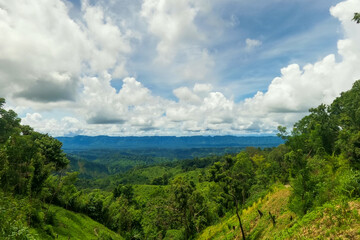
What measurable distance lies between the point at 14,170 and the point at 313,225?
32.0 meters

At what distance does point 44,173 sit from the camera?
24375 millimetres

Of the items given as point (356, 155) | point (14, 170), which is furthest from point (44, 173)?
point (356, 155)

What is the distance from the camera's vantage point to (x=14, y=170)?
76.6 feet

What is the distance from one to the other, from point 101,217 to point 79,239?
30761 mm

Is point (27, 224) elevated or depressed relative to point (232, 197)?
elevated

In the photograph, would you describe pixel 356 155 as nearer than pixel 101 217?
Yes

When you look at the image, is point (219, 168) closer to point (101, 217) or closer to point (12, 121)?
point (101, 217)

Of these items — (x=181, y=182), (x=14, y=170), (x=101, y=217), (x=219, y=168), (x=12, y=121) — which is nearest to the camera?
(x=14, y=170)

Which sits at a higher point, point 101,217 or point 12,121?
point 12,121

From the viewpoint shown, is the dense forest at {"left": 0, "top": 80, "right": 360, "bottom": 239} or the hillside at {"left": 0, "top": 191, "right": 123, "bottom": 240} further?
the dense forest at {"left": 0, "top": 80, "right": 360, "bottom": 239}

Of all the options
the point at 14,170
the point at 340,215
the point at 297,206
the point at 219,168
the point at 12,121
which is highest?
the point at 12,121

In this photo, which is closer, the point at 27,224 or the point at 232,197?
the point at 27,224

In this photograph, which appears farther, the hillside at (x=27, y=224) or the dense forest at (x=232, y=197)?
the dense forest at (x=232, y=197)

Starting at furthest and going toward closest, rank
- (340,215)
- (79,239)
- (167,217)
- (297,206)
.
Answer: (167,217), (79,239), (297,206), (340,215)
